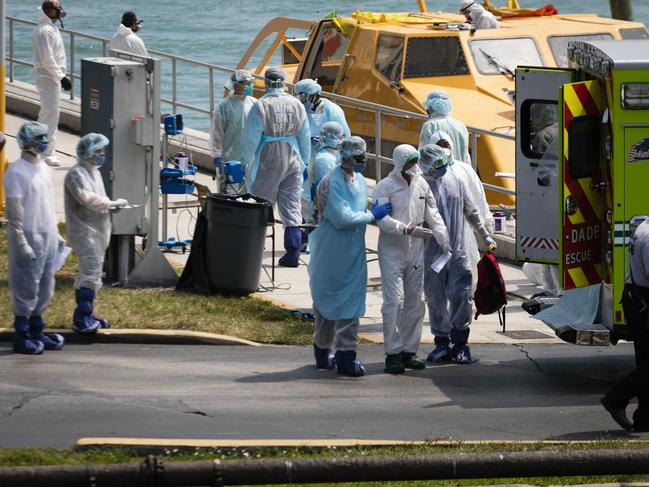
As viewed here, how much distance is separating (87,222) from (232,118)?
4.38m

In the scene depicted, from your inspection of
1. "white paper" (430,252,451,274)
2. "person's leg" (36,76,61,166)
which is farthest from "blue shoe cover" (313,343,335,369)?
"person's leg" (36,76,61,166)

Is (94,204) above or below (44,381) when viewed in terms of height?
above

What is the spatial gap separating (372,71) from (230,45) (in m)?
32.0

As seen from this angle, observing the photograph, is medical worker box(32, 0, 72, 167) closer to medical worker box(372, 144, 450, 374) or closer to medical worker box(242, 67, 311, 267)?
medical worker box(242, 67, 311, 267)

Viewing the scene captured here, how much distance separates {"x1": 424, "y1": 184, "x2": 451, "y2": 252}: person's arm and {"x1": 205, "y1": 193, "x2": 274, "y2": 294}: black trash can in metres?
2.56

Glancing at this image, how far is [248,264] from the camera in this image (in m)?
13.9

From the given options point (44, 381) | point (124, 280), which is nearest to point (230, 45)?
point (124, 280)

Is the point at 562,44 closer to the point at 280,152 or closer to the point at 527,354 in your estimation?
the point at 280,152

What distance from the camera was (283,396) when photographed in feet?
35.3

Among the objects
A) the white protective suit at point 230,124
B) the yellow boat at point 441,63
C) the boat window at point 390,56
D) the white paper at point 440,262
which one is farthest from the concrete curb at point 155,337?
the boat window at point 390,56

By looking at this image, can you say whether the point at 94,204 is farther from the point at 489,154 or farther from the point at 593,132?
the point at 489,154

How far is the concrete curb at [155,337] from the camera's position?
12.5 meters

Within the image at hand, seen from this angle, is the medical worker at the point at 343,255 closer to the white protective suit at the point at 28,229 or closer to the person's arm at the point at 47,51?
the white protective suit at the point at 28,229

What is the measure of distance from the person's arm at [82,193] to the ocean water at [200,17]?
31563 mm
